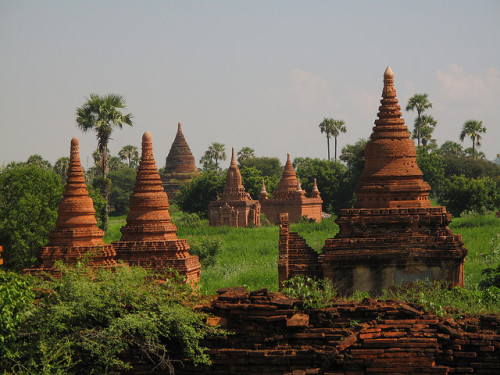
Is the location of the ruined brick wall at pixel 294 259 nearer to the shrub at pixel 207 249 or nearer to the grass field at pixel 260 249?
the grass field at pixel 260 249

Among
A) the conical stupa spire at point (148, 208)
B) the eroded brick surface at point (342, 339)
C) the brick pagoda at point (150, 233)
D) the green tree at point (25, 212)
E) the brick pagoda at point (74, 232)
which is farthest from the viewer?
the green tree at point (25, 212)

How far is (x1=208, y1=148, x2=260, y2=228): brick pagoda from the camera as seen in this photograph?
5747cm

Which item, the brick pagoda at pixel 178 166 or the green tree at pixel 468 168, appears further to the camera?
the brick pagoda at pixel 178 166

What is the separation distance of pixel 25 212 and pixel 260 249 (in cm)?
1241

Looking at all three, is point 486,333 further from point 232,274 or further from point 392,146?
point 232,274

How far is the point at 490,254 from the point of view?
32.5 meters

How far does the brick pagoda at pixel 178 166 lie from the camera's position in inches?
3238

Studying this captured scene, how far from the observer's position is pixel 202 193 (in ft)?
239

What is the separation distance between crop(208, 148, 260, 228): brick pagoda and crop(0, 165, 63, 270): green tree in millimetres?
22746

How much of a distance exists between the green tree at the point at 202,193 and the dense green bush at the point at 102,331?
196 feet

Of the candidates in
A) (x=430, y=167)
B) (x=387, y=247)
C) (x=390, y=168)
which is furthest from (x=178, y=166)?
(x=387, y=247)

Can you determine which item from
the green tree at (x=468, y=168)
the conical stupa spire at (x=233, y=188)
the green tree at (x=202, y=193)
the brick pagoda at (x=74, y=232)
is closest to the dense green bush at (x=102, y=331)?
the brick pagoda at (x=74, y=232)

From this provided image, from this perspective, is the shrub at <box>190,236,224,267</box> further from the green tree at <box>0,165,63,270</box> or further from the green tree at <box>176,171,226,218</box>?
the green tree at <box>176,171,226,218</box>

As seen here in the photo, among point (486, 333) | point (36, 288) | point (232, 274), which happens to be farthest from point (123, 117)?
point (486, 333)
